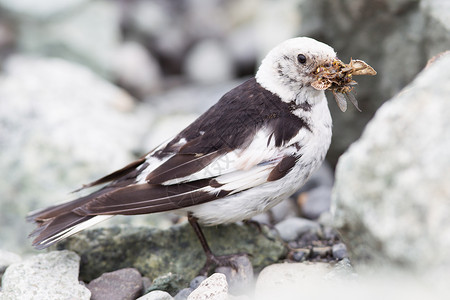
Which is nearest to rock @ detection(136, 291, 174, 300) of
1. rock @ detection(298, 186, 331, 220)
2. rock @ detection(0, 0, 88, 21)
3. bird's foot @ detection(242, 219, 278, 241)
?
bird's foot @ detection(242, 219, 278, 241)

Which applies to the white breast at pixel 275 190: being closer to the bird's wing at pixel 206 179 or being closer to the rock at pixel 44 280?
the bird's wing at pixel 206 179

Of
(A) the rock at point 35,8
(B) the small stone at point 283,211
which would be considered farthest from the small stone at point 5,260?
(A) the rock at point 35,8

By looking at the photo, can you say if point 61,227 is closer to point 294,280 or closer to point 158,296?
point 158,296

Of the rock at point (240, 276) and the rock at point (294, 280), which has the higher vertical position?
the rock at point (240, 276)

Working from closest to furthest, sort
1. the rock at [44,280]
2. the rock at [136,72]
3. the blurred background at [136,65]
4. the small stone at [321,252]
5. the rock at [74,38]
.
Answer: the rock at [44,280], the small stone at [321,252], the blurred background at [136,65], the rock at [74,38], the rock at [136,72]

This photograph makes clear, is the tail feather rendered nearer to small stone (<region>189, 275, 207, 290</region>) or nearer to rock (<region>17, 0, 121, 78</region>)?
small stone (<region>189, 275, 207, 290</region>)

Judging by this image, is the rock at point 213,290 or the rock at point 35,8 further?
the rock at point 35,8
